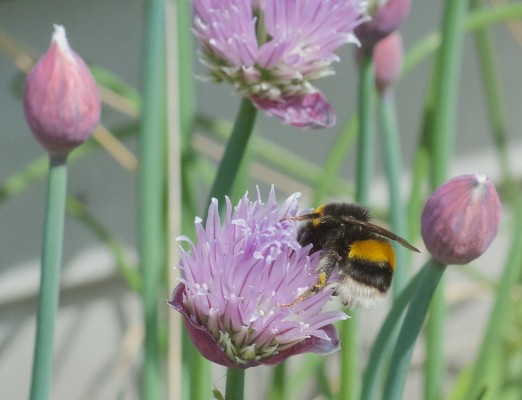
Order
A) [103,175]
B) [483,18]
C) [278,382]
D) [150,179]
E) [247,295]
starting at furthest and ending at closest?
[103,175] < [483,18] < [278,382] < [150,179] < [247,295]

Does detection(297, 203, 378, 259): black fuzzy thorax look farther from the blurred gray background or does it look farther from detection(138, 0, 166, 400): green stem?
the blurred gray background

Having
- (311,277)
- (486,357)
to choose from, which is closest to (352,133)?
(486,357)

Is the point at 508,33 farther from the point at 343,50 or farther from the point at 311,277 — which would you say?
the point at 311,277

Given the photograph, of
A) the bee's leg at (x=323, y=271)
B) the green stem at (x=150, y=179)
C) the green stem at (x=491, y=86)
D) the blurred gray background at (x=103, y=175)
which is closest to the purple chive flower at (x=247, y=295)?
the bee's leg at (x=323, y=271)

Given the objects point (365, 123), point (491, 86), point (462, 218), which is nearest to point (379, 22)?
point (365, 123)

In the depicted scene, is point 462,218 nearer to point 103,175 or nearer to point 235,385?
point 235,385

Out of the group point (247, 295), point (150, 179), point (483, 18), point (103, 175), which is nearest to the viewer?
point (247, 295)
